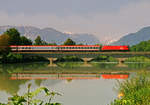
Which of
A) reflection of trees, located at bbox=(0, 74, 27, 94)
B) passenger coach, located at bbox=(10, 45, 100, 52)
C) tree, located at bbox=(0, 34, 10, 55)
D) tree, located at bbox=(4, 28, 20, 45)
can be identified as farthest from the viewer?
tree, located at bbox=(4, 28, 20, 45)

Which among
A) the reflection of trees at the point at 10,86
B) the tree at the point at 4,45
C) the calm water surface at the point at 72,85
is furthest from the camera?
the tree at the point at 4,45

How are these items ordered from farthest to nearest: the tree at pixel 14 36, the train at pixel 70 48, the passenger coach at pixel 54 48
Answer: the tree at pixel 14 36 < the passenger coach at pixel 54 48 < the train at pixel 70 48

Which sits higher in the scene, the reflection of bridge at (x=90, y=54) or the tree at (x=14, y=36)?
the tree at (x=14, y=36)

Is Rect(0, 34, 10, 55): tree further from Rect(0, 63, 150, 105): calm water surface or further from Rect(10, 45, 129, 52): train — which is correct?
Rect(0, 63, 150, 105): calm water surface

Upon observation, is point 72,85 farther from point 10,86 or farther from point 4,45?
point 4,45

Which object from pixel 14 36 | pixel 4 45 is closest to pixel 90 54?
pixel 4 45

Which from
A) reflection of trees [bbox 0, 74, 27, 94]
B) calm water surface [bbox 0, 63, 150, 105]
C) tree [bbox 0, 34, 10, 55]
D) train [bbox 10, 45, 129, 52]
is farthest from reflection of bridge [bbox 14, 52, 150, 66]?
reflection of trees [bbox 0, 74, 27, 94]

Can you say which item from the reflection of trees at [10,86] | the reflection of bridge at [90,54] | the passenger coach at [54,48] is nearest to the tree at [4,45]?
the passenger coach at [54,48]

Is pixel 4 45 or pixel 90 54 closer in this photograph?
pixel 4 45

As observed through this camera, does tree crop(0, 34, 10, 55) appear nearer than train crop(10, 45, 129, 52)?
Yes

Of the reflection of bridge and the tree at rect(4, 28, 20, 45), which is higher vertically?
the tree at rect(4, 28, 20, 45)

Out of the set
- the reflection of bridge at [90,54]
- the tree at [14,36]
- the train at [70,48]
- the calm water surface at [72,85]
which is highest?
the tree at [14,36]

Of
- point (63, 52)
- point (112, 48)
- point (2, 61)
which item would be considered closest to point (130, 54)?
point (112, 48)

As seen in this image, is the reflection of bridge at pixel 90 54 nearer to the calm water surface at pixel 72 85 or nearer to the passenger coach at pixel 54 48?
the passenger coach at pixel 54 48
